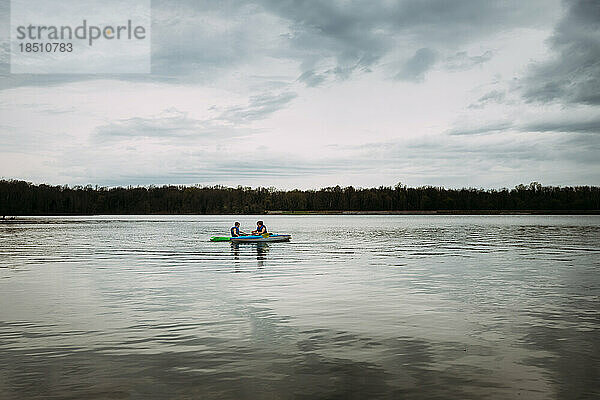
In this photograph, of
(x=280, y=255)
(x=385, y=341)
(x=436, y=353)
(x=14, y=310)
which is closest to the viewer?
(x=436, y=353)

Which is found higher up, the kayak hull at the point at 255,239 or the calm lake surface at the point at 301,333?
the kayak hull at the point at 255,239

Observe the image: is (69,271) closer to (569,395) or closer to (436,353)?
(436,353)

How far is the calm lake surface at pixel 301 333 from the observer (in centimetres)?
988

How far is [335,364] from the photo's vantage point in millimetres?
11164

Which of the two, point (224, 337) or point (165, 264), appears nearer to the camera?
point (224, 337)

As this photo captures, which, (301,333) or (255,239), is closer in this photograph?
(301,333)

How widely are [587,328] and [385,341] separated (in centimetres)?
579

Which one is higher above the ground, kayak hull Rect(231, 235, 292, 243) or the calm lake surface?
kayak hull Rect(231, 235, 292, 243)

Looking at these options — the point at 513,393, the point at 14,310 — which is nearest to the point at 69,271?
the point at 14,310

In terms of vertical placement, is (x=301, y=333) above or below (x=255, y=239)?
below

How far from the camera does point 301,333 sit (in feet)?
46.3

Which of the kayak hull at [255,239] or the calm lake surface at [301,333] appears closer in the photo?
the calm lake surface at [301,333]

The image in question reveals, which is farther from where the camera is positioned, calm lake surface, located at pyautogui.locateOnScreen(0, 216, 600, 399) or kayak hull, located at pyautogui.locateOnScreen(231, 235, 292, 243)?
kayak hull, located at pyautogui.locateOnScreen(231, 235, 292, 243)

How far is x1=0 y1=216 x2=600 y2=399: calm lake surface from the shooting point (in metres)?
9.88
